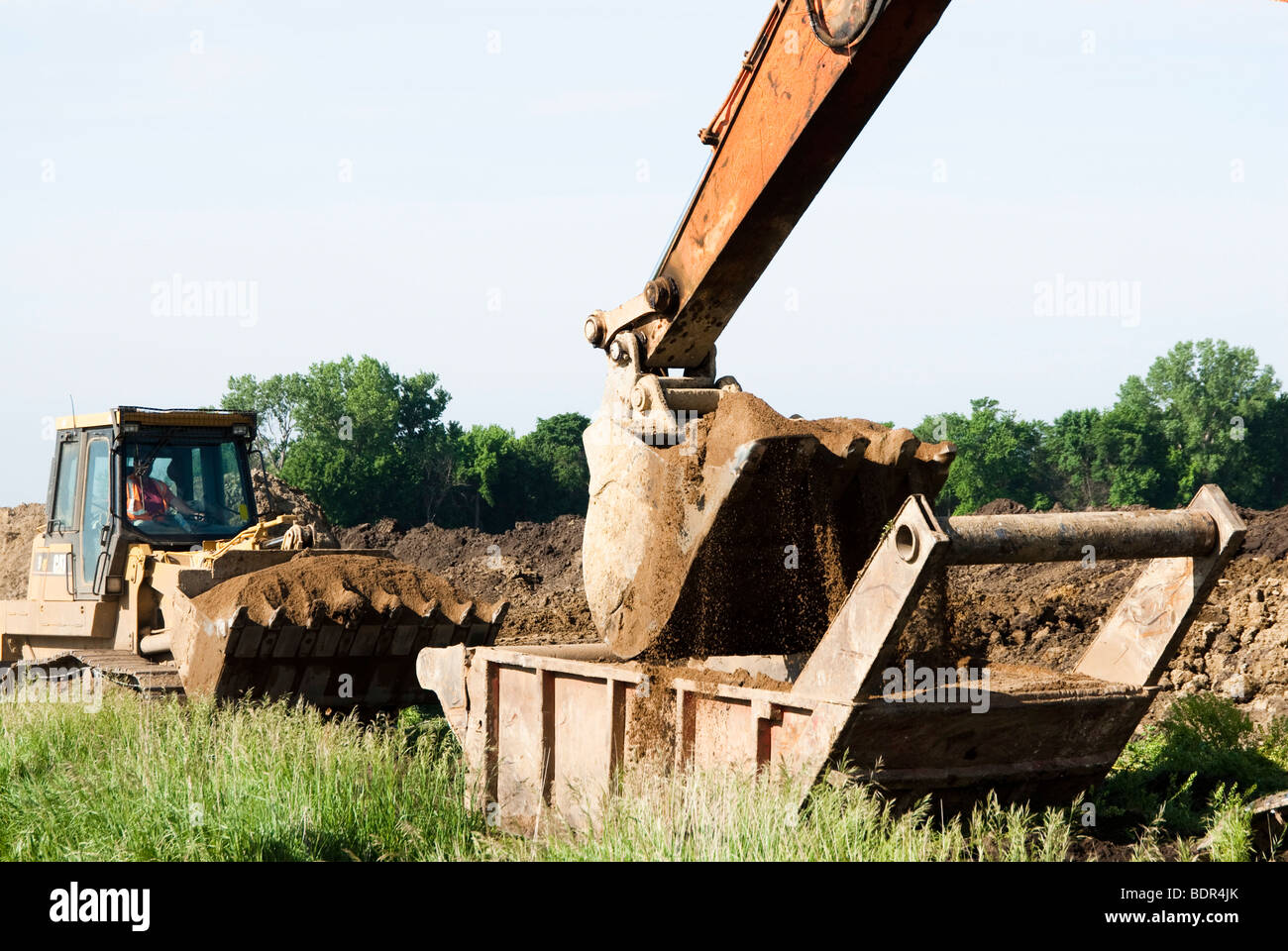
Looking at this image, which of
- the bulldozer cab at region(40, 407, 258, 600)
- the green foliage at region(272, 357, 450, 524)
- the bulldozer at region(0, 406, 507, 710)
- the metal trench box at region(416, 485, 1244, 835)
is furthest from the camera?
the green foliage at region(272, 357, 450, 524)

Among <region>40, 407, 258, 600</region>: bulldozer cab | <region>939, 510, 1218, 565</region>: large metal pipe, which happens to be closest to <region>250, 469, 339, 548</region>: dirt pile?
<region>40, 407, 258, 600</region>: bulldozer cab

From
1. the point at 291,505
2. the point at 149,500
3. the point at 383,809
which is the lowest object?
the point at 383,809

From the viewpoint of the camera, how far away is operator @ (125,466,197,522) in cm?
1073

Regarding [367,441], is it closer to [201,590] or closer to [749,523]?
[201,590]

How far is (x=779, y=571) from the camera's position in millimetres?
6543

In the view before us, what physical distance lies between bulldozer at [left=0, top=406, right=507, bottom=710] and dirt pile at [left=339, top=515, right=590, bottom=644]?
840cm

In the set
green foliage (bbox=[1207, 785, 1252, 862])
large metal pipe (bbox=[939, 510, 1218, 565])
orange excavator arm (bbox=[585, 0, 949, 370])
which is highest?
orange excavator arm (bbox=[585, 0, 949, 370])

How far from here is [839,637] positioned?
17.4 feet

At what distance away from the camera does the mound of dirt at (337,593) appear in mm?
9500

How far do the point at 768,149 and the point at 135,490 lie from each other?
22.0ft

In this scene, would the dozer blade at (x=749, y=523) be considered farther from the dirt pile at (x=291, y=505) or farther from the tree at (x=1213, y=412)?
the tree at (x=1213, y=412)

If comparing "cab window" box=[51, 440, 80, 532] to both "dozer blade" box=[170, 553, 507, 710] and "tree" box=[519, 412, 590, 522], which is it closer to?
"dozer blade" box=[170, 553, 507, 710]

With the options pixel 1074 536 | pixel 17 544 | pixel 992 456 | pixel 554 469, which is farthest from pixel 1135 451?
pixel 1074 536

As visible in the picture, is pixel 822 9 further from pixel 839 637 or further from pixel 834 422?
pixel 839 637
